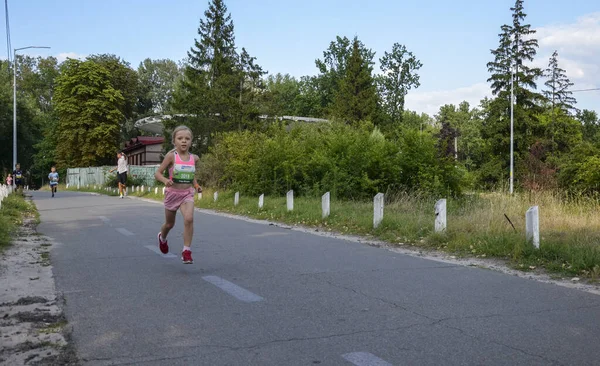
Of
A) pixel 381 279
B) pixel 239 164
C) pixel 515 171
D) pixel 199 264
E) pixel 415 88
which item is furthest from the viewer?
pixel 415 88

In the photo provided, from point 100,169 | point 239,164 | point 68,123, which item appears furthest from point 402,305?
point 68,123

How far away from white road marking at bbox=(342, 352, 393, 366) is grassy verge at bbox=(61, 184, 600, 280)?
433 cm

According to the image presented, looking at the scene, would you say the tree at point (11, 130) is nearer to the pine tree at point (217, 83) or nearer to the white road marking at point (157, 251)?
the pine tree at point (217, 83)

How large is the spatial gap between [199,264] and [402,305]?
3.42 meters

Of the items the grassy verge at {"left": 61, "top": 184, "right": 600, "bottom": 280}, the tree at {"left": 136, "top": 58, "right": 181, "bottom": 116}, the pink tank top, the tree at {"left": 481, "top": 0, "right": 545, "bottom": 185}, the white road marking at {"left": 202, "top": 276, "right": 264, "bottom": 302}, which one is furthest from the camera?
the tree at {"left": 136, "top": 58, "right": 181, "bottom": 116}

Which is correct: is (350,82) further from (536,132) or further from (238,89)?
(238,89)

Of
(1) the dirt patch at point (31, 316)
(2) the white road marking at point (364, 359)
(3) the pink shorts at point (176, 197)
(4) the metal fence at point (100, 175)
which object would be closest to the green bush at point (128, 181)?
(4) the metal fence at point (100, 175)

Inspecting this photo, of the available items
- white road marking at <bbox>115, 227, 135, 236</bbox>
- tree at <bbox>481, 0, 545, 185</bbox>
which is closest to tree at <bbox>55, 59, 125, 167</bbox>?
tree at <bbox>481, 0, 545, 185</bbox>

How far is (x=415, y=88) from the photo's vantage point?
73812 mm

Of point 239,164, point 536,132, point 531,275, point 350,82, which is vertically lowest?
point 531,275

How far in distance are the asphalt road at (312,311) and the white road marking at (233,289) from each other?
0.8 inches

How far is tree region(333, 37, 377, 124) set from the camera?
61969 millimetres

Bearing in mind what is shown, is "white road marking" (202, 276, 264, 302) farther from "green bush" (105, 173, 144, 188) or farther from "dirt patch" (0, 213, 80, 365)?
"green bush" (105, 173, 144, 188)

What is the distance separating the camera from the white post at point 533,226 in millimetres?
8547
